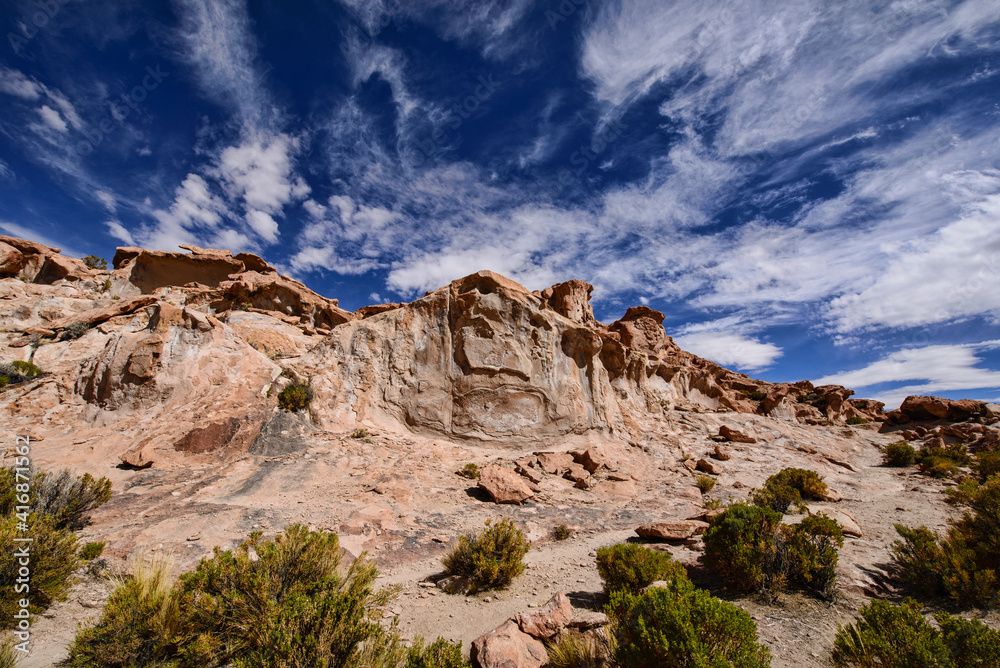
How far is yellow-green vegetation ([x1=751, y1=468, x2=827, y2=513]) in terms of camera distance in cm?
1045

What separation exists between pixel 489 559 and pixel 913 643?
195 inches

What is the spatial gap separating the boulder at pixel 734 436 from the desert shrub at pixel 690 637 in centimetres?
2084

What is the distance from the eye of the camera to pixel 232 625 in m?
3.86

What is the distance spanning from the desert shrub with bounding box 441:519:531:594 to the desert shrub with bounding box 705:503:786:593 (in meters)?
3.11

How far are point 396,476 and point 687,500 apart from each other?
9268 millimetres

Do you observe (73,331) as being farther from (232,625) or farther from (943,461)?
(943,461)

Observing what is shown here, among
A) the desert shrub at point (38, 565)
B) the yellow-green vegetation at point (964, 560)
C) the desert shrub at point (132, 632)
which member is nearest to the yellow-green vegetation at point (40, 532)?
the desert shrub at point (38, 565)

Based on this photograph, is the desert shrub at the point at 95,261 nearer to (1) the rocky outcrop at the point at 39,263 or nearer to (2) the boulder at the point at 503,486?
(1) the rocky outcrop at the point at 39,263

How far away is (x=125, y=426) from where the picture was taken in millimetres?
10961

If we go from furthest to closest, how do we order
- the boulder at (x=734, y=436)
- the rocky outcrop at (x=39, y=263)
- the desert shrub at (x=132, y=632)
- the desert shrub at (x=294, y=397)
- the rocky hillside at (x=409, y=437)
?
1. the rocky outcrop at (x=39, y=263)
2. the boulder at (x=734, y=436)
3. the desert shrub at (x=294, y=397)
4. the rocky hillside at (x=409, y=437)
5. the desert shrub at (x=132, y=632)

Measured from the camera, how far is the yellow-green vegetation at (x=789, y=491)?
1045cm

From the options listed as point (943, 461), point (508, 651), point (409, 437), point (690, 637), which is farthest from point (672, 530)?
point (943, 461)

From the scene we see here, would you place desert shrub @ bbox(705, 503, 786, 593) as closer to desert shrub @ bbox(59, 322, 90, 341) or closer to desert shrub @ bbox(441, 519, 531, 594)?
desert shrub @ bbox(441, 519, 531, 594)

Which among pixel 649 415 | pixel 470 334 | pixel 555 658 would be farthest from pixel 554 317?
pixel 555 658
